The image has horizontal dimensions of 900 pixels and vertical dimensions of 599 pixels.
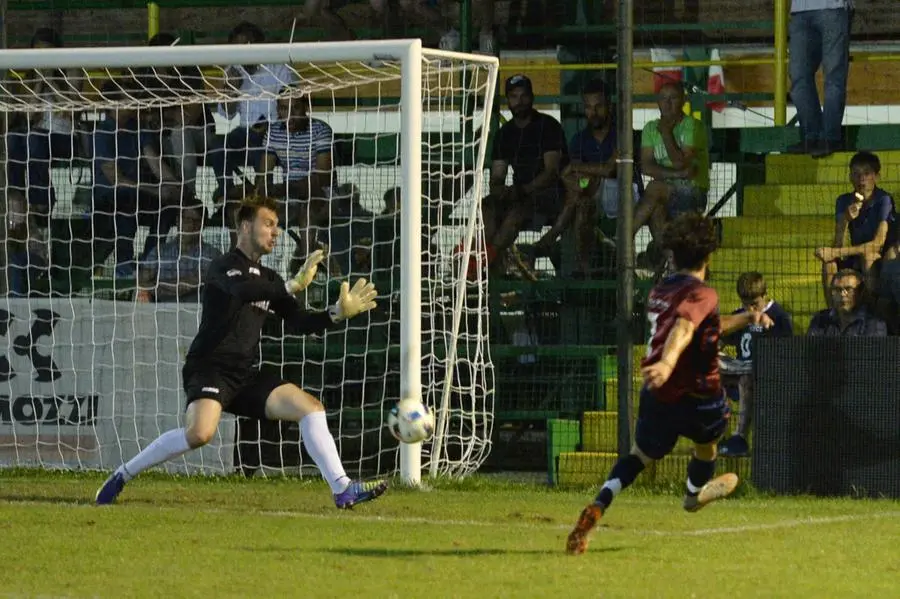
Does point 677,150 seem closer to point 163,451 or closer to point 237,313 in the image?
point 237,313

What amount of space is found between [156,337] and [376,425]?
2111mm

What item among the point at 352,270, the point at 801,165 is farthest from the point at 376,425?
the point at 801,165

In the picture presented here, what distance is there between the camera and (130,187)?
15016 millimetres

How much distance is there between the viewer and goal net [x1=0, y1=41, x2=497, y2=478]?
14203 mm

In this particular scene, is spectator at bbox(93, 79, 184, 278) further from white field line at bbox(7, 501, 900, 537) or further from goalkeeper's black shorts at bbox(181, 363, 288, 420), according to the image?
white field line at bbox(7, 501, 900, 537)

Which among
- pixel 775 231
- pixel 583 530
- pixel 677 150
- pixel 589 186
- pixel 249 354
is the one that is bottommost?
pixel 583 530

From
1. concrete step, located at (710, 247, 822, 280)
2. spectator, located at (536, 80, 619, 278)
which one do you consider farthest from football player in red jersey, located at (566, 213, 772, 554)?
concrete step, located at (710, 247, 822, 280)

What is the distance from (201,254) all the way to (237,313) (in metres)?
4.16

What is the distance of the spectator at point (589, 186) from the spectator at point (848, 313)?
231 cm

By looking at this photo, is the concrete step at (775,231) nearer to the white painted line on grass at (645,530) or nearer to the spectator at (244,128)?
the spectator at (244,128)

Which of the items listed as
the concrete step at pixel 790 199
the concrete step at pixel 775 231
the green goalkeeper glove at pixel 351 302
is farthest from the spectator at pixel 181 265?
the concrete step at pixel 790 199

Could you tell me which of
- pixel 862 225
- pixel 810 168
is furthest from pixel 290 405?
pixel 810 168

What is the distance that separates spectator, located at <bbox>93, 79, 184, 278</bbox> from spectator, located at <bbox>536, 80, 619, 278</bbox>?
11.2 ft

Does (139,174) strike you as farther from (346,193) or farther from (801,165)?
(801,165)
